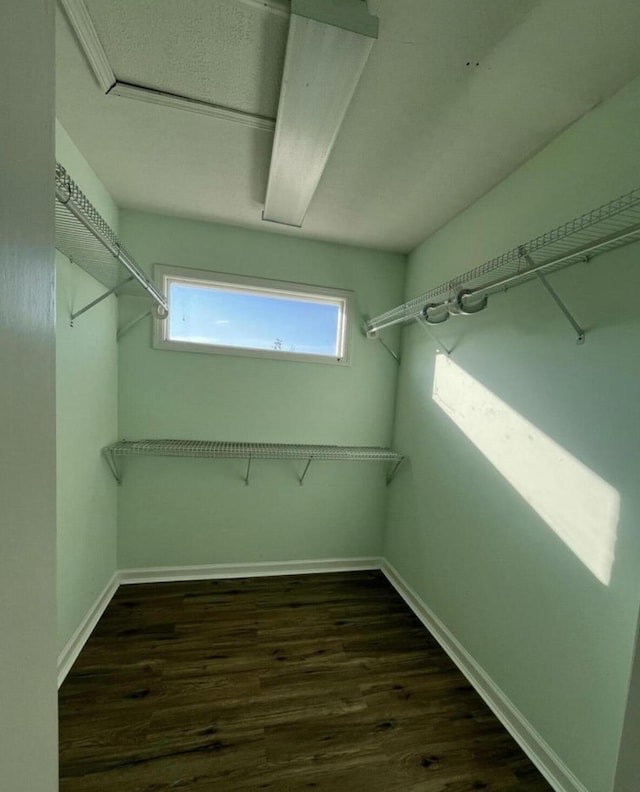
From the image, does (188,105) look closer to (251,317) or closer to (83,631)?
(251,317)

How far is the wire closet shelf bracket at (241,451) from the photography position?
6.48ft

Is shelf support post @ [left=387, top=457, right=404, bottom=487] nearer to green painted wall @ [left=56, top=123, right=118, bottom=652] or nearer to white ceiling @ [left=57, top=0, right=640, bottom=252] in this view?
white ceiling @ [left=57, top=0, right=640, bottom=252]

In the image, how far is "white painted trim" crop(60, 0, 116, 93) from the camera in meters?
0.88

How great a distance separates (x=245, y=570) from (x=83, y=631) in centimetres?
97

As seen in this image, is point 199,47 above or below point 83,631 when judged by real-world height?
above

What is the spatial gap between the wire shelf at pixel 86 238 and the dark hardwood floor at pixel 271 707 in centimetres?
194

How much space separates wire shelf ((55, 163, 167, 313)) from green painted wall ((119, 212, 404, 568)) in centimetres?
47

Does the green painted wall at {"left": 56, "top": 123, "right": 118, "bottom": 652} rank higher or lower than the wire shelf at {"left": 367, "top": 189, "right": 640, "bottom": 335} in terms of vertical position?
lower

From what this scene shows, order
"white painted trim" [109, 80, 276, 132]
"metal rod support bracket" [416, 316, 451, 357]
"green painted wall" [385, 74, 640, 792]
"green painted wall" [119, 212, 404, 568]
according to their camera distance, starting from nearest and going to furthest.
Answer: "green painted wall" [385, 74, 640, 792]
"white painted trim" [109, 80, 276, 132]
"metal rod support bracket" [416, 316, 451, 357]
"green painted wall" [119, 212, 404, 568]

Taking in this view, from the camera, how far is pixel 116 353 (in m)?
2.03

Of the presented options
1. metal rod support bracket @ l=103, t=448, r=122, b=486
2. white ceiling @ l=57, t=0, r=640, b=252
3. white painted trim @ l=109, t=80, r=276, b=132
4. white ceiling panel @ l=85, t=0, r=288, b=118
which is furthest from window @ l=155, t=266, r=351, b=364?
white ceiling panel @ l=85, t=0, r=288, b=118


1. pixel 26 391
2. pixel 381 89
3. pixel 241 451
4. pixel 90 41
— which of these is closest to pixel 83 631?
pixel 241 451

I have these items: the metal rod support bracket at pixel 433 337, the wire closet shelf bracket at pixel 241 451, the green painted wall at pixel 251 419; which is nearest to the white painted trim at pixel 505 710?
the green painted wall at pixel 251 419

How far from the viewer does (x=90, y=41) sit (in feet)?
3.21
